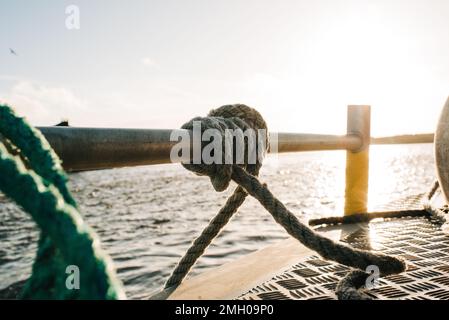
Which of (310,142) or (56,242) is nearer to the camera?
(56,242)

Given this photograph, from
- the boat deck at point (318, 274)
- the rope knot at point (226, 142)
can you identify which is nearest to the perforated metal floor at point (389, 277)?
the boat deck at point (318, 274)

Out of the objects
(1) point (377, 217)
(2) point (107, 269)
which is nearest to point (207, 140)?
(2) point (107, 269)

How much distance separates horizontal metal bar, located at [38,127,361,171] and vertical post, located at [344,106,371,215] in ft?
8.78

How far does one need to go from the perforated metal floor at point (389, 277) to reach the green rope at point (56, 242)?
137cm

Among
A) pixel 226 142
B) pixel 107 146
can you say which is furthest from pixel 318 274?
pixel 107 146

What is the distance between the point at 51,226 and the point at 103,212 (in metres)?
14.3

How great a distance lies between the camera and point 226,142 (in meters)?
1.14

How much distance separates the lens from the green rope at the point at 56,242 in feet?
1.58

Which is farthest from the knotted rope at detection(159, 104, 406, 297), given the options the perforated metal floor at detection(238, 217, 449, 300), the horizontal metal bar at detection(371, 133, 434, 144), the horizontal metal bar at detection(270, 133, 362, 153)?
the horizontal metal bar at detection(371, 133, 434, 144)

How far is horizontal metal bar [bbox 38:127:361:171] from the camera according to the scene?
90 centimetres

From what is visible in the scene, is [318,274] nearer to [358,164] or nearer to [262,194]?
[262,194]

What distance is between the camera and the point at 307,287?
6.45ft

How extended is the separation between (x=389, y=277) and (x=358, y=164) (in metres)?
1.65

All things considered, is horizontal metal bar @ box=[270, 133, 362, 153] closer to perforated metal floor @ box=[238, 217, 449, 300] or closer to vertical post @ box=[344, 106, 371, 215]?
vertical post @ box=[344, 106, 371, 215]
